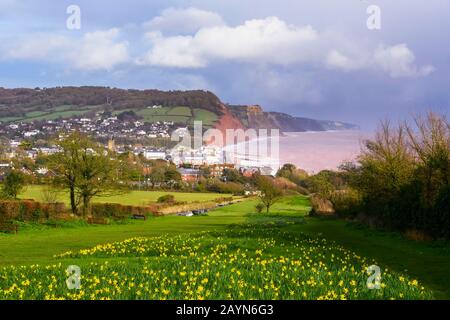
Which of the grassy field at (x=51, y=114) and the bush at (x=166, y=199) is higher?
the grassy field at (x=51, y=114)

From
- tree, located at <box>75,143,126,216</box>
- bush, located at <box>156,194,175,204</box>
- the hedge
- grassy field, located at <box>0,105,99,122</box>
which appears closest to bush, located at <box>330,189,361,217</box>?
tree, located at <box>75,143,126,216</box>

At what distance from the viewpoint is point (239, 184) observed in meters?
122

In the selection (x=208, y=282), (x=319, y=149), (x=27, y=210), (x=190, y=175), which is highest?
(x=319, y=149)

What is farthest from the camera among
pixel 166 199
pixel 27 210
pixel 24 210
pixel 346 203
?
pixel 166 199

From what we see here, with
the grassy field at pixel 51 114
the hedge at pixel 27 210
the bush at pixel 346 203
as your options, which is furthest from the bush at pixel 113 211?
the grassy field at pixel 51 114

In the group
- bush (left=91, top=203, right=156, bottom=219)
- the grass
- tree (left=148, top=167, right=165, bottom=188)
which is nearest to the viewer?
the grass

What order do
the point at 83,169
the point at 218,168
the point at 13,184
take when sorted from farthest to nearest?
the point at 218,168 < the point at 13,184 < the point at 83,169

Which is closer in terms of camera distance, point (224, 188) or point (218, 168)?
point (224, 188)

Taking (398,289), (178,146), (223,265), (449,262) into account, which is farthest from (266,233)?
(178,146)

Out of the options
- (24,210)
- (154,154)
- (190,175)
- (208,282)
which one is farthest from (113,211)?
(154,154)

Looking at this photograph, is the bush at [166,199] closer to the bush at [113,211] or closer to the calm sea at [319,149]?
the bush at [113,211]

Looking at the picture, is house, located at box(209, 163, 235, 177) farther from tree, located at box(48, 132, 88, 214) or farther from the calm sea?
the calm sea

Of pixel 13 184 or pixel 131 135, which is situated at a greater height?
pixel 131 135

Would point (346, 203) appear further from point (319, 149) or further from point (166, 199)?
point (166, 199)
